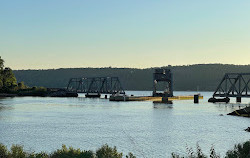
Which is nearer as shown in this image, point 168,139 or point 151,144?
point 151,144

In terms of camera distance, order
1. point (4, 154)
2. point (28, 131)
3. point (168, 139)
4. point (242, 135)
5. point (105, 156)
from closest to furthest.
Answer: point (105, 156)
point (4, 154)
point (168, 139)
point (242, 135)
point (28, 131)

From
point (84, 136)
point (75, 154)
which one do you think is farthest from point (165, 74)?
point (75, 154)

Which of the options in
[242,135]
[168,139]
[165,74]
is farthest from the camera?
[165,74]

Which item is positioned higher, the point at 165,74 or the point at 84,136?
the point at 165,74

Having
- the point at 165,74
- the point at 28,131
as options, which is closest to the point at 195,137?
the point at 28,131

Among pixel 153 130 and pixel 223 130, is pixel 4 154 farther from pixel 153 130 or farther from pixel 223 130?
pixel 223 130

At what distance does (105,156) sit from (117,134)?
135 feet

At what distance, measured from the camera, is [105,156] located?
25.8 m

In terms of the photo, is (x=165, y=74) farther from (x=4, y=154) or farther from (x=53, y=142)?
(x=4, y=154)

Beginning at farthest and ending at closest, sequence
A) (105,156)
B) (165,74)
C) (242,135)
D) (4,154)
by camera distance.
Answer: (165,74) → (242,135) → (4,154) → (105,156)

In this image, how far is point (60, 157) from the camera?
26.6 meters

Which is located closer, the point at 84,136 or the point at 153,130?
the point at 84,136

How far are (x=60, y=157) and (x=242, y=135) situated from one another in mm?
46971

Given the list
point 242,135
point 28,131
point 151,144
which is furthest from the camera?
point 28,131
